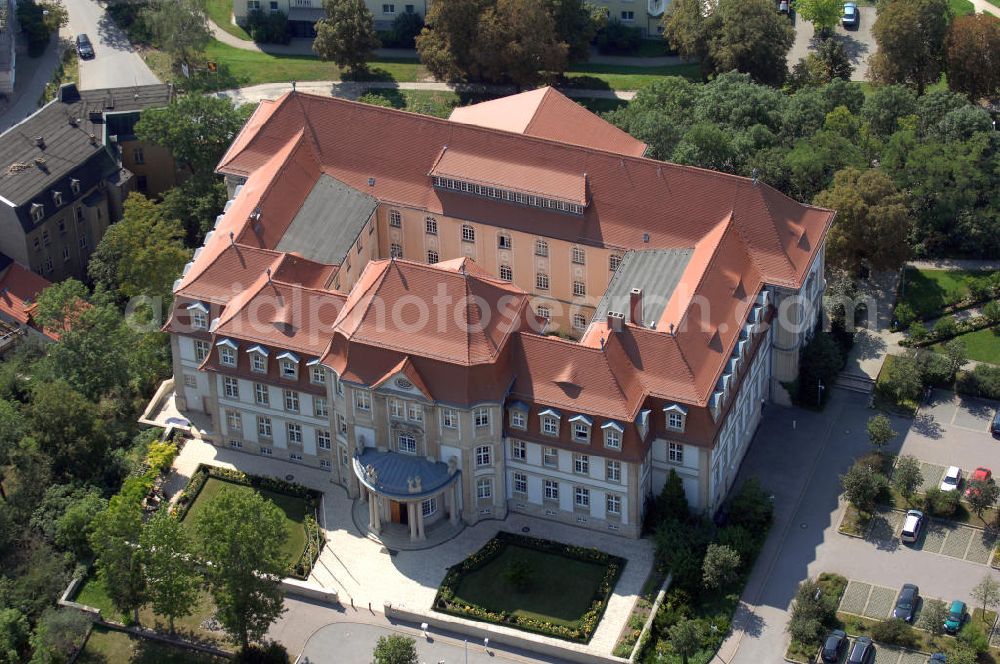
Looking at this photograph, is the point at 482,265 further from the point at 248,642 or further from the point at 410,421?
the point at 248,642

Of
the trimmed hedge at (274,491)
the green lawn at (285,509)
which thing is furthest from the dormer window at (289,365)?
the green lawn at (285,509)

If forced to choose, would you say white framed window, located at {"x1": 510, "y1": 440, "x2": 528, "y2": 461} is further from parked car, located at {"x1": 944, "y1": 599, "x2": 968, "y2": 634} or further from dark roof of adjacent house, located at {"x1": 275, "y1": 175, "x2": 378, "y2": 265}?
parked car, located at {"x1": 944, "y1": 599, "x2": 968, "y2": 634}

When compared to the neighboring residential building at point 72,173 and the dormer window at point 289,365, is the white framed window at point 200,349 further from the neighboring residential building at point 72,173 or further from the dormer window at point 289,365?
the neighboring residential building at point 72,173

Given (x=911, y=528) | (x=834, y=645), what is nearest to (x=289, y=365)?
(x=834, y=645)

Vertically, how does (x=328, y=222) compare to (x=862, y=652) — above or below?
above

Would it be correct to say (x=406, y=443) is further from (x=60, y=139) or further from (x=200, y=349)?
(x=60, y=139)

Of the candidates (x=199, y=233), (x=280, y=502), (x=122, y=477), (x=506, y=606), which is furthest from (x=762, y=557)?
(x=199, y=233)

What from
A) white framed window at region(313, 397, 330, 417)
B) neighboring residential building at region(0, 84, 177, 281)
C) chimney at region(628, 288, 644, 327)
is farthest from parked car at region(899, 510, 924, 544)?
neighboring residential building at region(0, 84, 177, 281)
